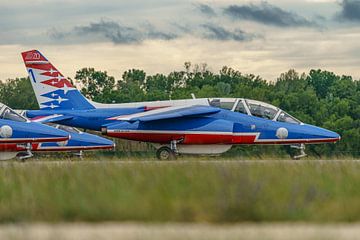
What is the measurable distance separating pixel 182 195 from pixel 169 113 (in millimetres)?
22201

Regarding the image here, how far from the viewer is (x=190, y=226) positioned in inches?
458

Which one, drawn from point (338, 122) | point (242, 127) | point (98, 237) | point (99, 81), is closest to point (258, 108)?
point (242, 127)

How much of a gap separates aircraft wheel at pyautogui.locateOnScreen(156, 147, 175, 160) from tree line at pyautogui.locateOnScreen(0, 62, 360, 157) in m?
12.1

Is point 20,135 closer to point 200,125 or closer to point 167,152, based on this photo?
point 167,152

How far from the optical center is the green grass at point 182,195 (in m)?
12.4

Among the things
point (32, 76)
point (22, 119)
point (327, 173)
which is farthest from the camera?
point (32, 76)

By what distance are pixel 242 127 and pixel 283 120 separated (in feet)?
4.97

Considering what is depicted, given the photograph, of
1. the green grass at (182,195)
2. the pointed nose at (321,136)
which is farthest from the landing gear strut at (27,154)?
the green grass at (182,195)

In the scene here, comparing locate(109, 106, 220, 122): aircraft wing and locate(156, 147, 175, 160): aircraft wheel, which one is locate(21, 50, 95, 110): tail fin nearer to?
locate(109, 106, 220, 122): aircraft wing

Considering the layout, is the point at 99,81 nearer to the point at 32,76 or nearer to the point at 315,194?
the point at 32,76

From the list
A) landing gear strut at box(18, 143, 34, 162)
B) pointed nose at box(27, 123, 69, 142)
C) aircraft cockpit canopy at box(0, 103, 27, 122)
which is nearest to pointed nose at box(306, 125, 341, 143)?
pointed nose at box(27, 123, 69, 142)

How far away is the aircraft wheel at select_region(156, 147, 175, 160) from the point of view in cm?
3481

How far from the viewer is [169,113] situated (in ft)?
117

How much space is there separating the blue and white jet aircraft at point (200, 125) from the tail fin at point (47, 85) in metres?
1.63
